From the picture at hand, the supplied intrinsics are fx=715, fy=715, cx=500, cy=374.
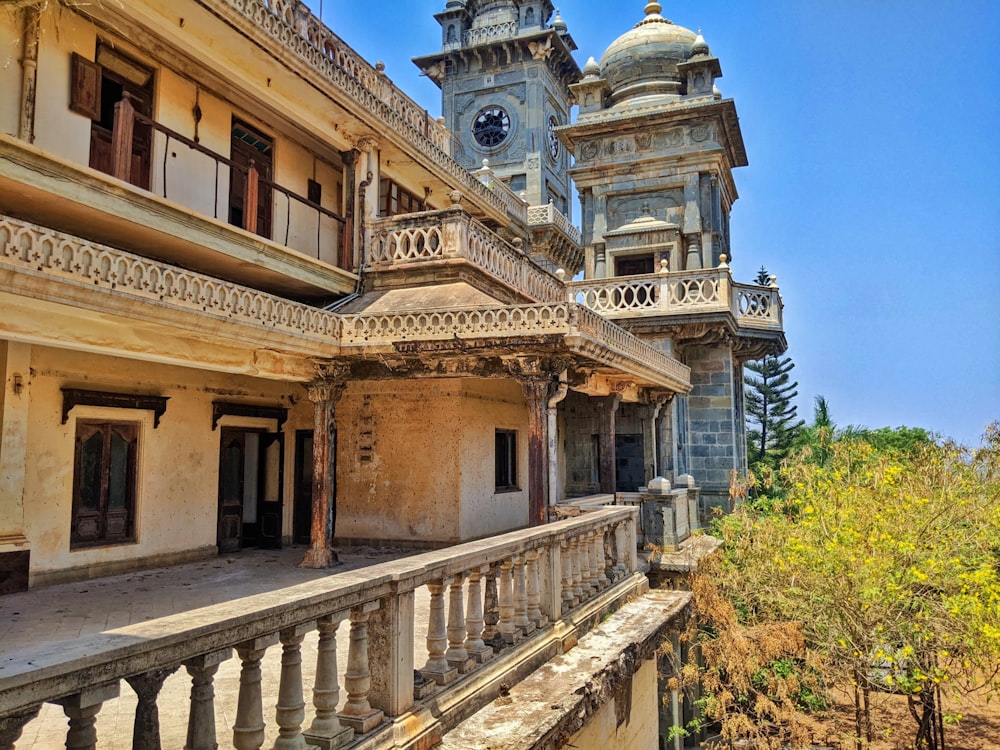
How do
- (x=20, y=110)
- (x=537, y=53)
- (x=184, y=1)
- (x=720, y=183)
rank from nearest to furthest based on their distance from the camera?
(x=20, y=110), (x=184, y=1), (x=720, y=183), (x=537, y=53)

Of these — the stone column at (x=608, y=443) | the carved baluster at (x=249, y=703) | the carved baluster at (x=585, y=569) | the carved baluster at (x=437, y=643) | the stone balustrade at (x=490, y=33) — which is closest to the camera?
the carved baluster at (x=249, y=703)

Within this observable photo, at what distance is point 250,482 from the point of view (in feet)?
42.2

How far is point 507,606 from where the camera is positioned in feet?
18.9

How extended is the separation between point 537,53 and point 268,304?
1029 inches

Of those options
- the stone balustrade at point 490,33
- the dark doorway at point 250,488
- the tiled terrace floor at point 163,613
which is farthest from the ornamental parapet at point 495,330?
the stone balustrade at point 490,33

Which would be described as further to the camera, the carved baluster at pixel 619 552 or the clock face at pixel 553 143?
the clock face at pixel 553 143

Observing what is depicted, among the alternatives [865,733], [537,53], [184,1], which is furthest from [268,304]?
[537,53]

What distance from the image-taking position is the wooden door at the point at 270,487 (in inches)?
507

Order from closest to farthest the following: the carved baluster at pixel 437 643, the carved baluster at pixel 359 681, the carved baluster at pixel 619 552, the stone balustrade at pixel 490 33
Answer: the carved baluster at pixel 359 681 < the carved baluster at pixel 437 643 < the carved baluster at pixel 619 552 < the stone balustrade at pixel 490 33

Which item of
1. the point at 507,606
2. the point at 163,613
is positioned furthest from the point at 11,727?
the point at 163,613

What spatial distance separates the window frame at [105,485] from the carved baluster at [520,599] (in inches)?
257

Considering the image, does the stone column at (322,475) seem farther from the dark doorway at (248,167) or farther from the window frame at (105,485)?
the dark doorway at (248,167)

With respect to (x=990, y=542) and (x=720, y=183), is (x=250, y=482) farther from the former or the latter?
(x=720, y=183)

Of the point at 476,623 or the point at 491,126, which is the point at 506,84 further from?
the point at 476,623
